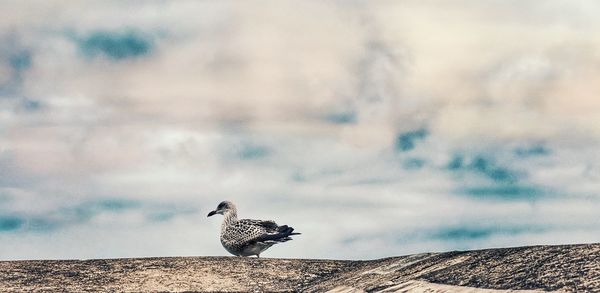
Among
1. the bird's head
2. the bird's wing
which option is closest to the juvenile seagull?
the bird's wing

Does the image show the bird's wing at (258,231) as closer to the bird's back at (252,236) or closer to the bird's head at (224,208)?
the bird's back at (252,236)

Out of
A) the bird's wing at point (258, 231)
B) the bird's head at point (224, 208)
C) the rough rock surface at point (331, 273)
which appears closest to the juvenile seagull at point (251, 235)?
the bird's wing at point (258, 231)

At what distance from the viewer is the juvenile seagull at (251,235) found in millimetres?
13586

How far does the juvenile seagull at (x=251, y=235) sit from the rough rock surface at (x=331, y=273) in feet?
11.1

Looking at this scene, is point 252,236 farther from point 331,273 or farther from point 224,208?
point 331,273

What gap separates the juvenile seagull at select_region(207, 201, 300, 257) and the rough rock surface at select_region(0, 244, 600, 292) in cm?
339

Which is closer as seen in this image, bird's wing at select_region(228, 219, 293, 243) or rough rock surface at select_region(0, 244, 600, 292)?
rough rock surface at select_region(0, 244, 600, 292)

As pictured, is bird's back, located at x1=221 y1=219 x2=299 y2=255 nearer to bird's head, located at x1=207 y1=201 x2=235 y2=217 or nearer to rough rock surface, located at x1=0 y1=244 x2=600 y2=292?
bird's head, located at x1=207 y1=201 x2=235 y2=217

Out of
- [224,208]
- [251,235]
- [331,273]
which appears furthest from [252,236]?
[331,273]

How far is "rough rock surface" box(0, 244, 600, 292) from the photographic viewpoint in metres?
6.91

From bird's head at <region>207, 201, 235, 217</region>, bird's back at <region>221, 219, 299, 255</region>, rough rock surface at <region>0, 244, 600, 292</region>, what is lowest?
rough rock surface at <region>0, 244, 600, 292</region>

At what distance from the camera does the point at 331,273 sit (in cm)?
955

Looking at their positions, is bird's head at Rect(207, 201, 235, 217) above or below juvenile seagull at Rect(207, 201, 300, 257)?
above

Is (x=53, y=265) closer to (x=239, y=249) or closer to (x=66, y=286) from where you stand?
(x=66, y=286)
